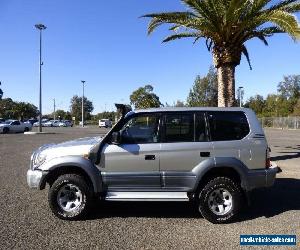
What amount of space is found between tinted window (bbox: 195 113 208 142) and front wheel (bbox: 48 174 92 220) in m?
2.07

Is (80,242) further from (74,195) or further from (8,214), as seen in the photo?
(8,214)

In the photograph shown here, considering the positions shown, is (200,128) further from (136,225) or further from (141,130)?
(136,225)

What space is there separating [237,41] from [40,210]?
9.62 meters

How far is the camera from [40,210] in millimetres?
7684

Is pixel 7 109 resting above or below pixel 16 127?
above

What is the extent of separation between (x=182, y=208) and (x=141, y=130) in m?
1.77

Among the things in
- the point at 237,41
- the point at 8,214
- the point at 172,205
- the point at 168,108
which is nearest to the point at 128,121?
the point at 168,108

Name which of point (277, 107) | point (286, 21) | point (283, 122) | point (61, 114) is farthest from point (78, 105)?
point (286, 21)

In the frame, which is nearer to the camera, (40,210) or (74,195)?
(74,195)

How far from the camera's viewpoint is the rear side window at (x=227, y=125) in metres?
7.28

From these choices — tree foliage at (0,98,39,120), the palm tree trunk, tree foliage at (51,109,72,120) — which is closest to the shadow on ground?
the palm tree trunk

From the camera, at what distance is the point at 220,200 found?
709cm

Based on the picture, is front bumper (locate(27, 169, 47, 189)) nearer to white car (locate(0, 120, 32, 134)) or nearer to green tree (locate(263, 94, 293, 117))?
white car (locate(0, 120, 32, 134))

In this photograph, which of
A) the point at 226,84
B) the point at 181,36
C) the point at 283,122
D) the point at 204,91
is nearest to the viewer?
the point at 226,84
